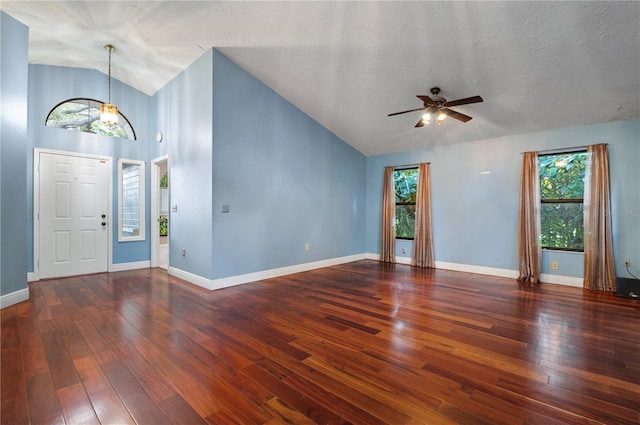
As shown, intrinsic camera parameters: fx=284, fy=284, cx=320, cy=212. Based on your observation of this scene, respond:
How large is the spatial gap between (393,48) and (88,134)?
5.29 meters

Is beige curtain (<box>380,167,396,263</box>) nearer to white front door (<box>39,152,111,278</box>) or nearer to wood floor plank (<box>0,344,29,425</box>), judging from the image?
white front door (<box>39,152,111,278</box>)

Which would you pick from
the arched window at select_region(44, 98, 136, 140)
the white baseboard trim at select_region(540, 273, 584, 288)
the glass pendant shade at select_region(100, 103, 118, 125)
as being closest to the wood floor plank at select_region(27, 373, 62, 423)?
the glass pendant shade at select_region(100, 103, 118, 125)

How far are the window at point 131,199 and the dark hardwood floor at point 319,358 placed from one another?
1789 millimetres

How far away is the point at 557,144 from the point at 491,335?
12.3 ft

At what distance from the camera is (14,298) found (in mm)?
3332

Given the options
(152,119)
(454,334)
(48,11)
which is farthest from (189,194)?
(454,334)

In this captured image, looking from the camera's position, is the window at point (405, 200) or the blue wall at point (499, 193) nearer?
the blue wall at point (499, 193)

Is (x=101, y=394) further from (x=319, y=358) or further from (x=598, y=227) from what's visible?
(x=598, y=227)

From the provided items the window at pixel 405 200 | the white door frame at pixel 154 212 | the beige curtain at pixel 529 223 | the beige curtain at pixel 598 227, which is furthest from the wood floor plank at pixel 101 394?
the beige curtain at pixel 598 227

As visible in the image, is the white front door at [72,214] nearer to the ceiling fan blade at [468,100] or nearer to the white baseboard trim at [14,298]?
the white baseboard trim at [14,298]

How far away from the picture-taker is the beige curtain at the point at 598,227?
415cm

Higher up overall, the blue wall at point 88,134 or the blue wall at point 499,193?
the blue wall at point 88,134

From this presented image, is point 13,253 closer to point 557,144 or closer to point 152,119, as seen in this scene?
point 152,119

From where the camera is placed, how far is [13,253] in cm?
334
